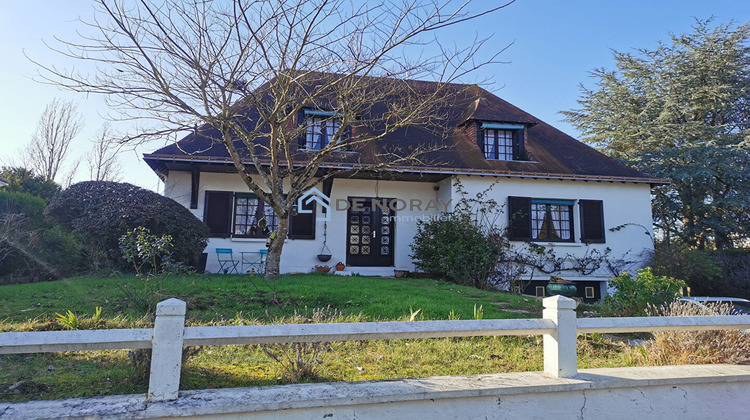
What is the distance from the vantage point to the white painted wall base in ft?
8.41

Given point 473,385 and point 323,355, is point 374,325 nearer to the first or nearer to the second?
point 473,385

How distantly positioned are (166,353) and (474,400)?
2.03 meters

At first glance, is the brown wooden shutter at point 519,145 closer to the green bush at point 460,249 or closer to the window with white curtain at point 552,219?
the window with white curtain at point 552,219

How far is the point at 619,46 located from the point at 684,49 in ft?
7.71

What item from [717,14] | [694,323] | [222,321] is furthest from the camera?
[717,14]

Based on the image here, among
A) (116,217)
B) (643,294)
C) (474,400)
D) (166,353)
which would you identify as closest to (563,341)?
(474,400)

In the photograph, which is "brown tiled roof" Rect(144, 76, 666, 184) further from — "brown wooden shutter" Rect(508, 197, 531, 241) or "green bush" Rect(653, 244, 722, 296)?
"green bush" Rect(653, 244, 722, 296)

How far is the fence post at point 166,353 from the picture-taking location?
2654 mm

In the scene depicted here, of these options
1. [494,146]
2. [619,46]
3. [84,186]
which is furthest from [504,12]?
[619,46]

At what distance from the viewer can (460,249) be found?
420 inches

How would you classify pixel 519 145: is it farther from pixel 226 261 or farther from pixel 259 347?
pixel 259 347

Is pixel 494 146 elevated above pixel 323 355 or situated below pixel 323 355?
above

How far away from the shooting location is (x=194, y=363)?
385 centimetres

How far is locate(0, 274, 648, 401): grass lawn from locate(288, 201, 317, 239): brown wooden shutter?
3.86m
